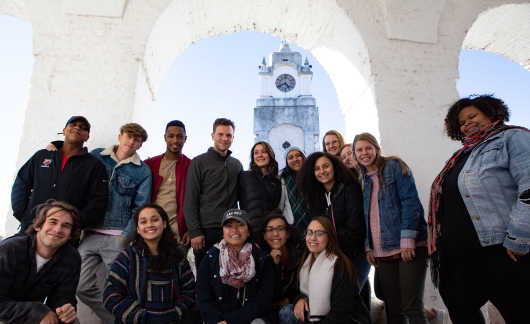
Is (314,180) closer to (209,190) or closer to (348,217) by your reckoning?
(348,217)

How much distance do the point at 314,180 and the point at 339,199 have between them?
244 millimetres

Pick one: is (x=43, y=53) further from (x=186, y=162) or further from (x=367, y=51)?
(x=367, y=51)

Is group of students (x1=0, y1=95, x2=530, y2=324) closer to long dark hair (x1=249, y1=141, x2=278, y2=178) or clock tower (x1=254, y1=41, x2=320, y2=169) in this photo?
long dark hair (x1=249, y1=141, x2=278, y2=178)

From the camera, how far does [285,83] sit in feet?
105

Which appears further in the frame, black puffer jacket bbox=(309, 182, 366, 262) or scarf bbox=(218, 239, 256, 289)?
black puffer jacket bbox=(309, 182, 366, 262)

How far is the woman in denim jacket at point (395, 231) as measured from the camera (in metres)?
2.22

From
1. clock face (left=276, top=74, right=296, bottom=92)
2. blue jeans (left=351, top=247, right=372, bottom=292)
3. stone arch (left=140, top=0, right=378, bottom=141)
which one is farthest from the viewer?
clock face (left=276, top=74, right=296, bottom=92)

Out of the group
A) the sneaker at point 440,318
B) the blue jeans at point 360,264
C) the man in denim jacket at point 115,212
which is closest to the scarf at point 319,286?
the blue jeans at point 360,264

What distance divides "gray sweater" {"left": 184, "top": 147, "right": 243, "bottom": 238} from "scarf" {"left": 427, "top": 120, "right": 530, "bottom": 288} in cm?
148

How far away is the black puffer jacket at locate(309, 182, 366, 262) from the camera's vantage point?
8.16 ft

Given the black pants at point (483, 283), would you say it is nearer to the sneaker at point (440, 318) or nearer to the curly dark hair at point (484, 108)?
the curly dark hair at point (484, 108)

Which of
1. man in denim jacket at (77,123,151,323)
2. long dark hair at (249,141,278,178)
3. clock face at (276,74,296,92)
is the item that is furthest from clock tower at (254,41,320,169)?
man in denim jacket at (77,123,151,323)

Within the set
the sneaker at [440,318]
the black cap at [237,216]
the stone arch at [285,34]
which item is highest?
the stone arch at [285,34]

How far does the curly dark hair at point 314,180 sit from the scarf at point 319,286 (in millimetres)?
438
